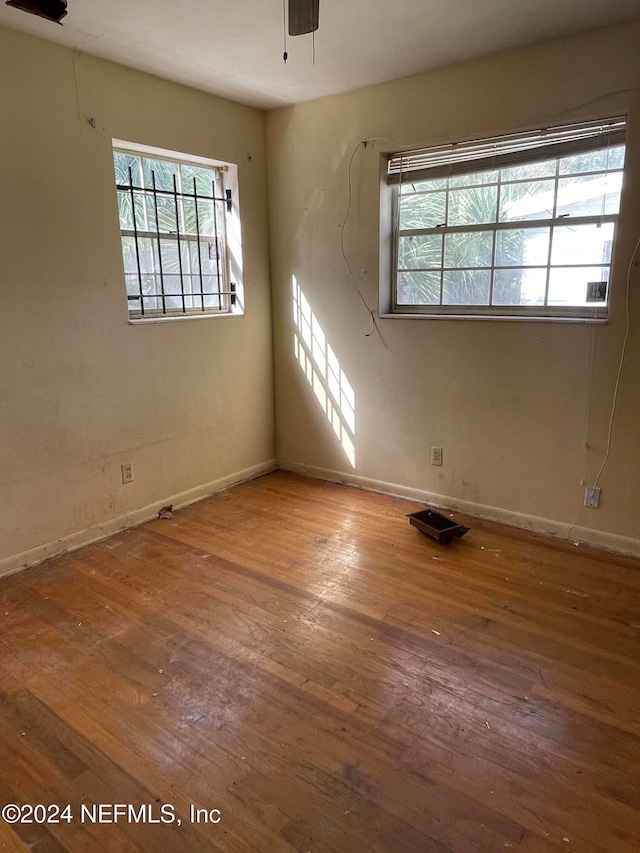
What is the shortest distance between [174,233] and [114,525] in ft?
6.08

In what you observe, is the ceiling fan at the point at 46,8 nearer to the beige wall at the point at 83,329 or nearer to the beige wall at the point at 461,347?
the beige wall at the point at 83,329

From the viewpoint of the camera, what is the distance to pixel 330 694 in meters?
1.94

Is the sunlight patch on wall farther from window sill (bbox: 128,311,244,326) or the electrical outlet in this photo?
the electrical outlet

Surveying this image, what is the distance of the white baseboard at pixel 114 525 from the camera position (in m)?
2.83

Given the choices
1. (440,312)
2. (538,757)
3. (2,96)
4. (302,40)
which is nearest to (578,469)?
(440,312)

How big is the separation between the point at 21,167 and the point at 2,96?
0.30m

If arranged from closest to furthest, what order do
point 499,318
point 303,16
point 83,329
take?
point 303,16 < point 83,329 < point 499,318

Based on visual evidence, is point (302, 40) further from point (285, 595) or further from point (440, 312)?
point (285, 595)

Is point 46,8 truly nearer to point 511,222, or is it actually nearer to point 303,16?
point 303,16

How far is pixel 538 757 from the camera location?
1.67 meters

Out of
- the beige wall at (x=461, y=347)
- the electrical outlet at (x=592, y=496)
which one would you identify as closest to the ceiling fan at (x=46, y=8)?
the beige wall at (x=461, y=347)

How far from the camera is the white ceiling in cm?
233

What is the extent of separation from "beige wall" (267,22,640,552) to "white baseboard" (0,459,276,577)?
511mm

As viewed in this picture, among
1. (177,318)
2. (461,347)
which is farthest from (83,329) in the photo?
(461,347)
